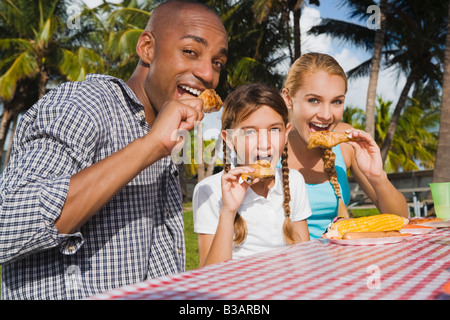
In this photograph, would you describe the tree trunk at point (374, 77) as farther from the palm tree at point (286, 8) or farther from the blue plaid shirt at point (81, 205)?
the blue plaid shirt at point (81, 205)

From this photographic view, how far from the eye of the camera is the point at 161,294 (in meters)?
1.08

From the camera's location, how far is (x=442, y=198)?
2.68 metres

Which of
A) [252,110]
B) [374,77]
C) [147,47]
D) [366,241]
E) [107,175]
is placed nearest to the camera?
[107,175]

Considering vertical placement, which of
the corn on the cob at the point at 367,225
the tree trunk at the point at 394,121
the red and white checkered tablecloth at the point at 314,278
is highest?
the tree trunk at the point at 394,121

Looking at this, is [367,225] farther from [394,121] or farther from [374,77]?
[394,121]

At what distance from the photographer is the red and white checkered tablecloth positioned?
3.51 ft

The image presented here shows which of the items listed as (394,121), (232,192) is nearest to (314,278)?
(232,192)

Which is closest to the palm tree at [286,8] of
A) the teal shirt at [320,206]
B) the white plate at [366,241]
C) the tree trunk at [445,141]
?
the tree trunk at [445,141]

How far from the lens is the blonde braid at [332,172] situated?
338 centimetres

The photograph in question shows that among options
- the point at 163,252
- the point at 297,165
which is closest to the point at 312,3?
the point at 297,165

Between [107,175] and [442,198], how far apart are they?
202cm
